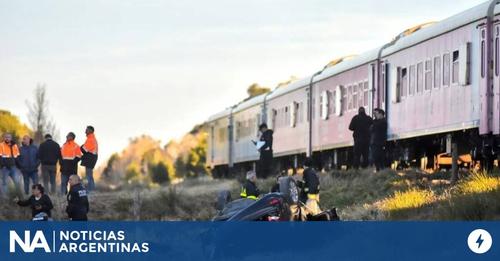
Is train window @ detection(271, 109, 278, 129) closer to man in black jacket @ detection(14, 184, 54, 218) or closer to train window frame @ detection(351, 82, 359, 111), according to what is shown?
train window frame @ detection(351, 82, 359, 111)

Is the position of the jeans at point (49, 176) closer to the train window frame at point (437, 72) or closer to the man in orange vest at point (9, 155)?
the man in orange vest at point (9, 155)

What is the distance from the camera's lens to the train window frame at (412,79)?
3409 centimetres

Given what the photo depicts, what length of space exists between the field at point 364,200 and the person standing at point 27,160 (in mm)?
625

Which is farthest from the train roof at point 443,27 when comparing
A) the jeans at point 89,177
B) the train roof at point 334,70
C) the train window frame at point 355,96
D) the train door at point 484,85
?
the jeans at point 89,177

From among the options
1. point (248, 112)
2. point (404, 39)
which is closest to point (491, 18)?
point (404, 39)

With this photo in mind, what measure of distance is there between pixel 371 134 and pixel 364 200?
13.1ft

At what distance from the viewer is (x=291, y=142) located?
155 ft

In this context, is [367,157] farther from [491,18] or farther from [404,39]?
[491,18]

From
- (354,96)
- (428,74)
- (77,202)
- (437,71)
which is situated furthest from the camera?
(354,96)

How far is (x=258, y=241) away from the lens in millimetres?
17828

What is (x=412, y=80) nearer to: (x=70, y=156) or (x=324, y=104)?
(x=70, y=156)

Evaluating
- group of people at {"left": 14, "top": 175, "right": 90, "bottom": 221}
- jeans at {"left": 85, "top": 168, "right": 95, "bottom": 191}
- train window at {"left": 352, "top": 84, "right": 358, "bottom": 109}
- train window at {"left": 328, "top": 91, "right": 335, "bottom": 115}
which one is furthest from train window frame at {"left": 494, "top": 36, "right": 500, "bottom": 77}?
train window at {"left": 328, "top": 91, "right": 335, "bottom": 115}

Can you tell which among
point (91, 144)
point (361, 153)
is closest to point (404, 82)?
point (361, 153)

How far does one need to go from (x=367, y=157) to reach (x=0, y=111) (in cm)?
1380
